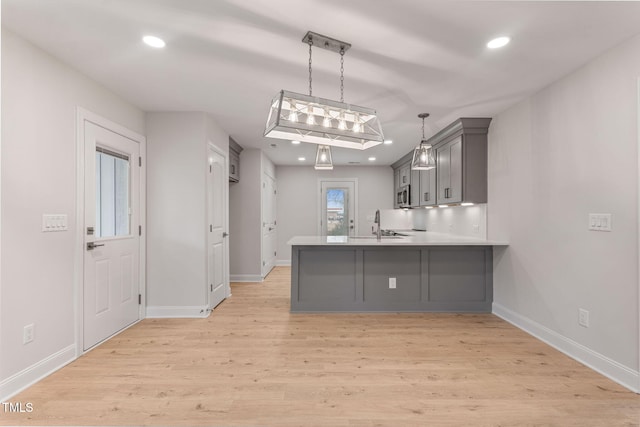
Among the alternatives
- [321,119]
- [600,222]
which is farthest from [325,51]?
[600,222]

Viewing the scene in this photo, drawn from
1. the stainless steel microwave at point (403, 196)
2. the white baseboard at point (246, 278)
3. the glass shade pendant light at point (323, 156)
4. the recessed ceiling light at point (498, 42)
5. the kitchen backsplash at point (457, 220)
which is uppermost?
the recessed ceiling light at point (498, 42)

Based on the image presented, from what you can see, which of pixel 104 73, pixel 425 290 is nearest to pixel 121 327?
pixel 104 73

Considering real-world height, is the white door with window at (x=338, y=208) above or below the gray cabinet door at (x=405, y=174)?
below

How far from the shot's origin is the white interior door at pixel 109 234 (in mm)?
2807

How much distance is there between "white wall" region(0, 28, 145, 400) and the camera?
2084mm

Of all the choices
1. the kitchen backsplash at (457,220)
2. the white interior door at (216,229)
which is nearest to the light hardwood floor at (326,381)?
the white interior door at (216,229)

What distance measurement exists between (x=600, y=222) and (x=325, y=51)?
2.46 metres

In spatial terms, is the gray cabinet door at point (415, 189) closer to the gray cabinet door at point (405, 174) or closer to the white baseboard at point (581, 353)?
the gray cabinet door at point (405, 174)

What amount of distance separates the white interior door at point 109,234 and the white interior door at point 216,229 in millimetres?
776

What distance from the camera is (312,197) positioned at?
24.7 ft

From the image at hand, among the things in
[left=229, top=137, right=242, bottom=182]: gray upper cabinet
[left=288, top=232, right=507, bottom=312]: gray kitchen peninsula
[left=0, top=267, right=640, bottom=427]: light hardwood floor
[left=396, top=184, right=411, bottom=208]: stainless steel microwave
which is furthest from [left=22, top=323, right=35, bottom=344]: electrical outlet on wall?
[left=396, top=184, right=411, bottom=208]: stainless steel microwave

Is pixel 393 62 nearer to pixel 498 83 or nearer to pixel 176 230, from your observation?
pixel 498 83

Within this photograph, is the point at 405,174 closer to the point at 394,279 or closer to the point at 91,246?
the point at 394,279

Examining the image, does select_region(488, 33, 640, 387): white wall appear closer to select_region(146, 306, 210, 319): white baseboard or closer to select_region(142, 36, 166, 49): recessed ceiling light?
select_region(142, 36, 166, 49): recessed ceiling light
